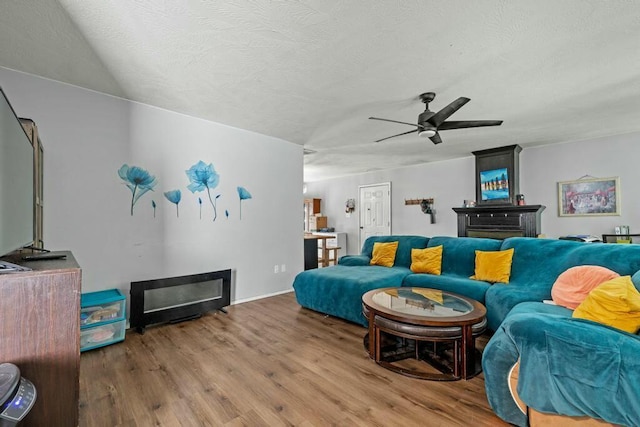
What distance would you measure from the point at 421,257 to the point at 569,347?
247cm

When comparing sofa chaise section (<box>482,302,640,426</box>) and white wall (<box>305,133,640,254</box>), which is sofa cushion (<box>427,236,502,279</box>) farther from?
white wall (<box>305,133,640,254</box>)

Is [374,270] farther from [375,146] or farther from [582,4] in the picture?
[582,4]

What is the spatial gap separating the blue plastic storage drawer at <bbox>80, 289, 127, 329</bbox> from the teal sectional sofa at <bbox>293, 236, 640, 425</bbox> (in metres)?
2.19

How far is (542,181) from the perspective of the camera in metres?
5.18

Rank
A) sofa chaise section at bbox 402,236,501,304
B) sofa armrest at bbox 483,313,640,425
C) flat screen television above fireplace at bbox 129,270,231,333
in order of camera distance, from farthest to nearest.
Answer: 1. sofa chaise section at bbox 402,236,501,304
2. flat screen television above fireplace at bbox 129,270,231,333
3. sofa armrest at bbox 483,313,640,425

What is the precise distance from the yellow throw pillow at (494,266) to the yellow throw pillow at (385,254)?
3.46 ft

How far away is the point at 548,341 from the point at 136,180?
3.73m

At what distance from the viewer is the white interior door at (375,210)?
7391 millimetres

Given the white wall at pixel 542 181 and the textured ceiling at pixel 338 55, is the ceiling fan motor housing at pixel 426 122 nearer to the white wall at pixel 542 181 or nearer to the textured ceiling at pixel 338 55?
the textured ceiling at pixel 338 55

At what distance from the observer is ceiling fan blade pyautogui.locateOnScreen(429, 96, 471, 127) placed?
260 cm

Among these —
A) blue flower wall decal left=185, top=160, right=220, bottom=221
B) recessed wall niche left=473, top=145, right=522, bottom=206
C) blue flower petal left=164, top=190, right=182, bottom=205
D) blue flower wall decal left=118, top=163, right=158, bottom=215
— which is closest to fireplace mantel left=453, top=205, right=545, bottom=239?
recessed wall niche left=473, top=145, right=522, bottom=206

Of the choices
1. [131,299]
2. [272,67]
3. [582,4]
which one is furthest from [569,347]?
[131,299]

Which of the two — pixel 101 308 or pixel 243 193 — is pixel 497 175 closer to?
pixel 243 193

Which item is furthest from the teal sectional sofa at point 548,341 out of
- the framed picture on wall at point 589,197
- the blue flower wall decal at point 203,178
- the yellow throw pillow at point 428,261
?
the framed picture on wall at point 589,197
